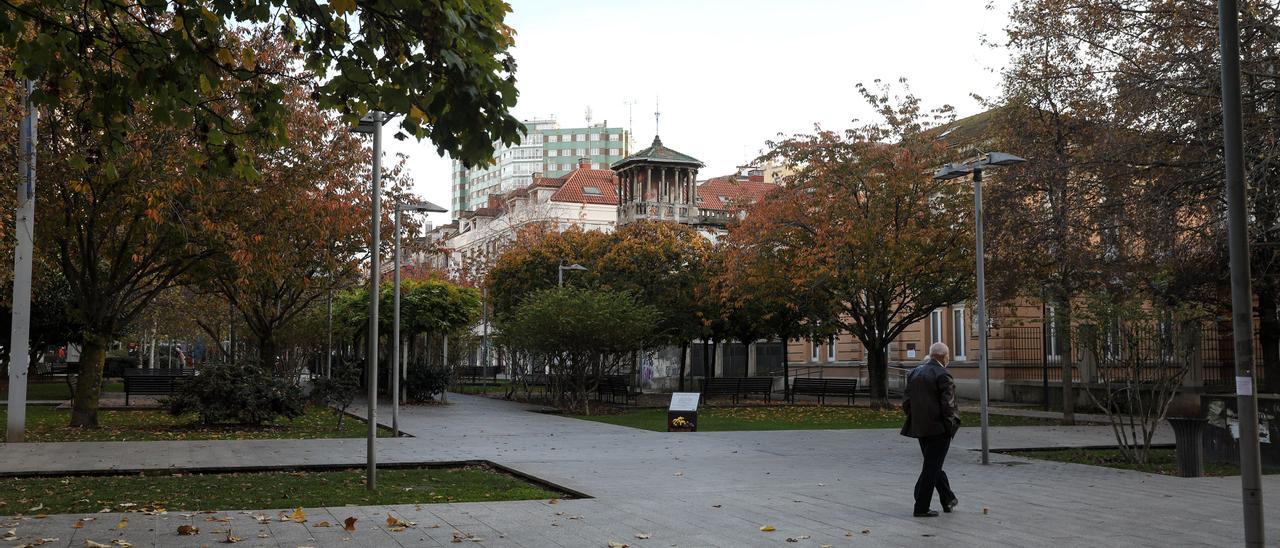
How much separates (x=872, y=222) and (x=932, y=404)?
20.8 metres

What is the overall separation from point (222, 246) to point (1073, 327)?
15.4 metres

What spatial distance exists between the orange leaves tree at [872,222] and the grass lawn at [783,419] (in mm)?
3070

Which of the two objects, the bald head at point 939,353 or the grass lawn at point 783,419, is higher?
the bald head at point 939,353

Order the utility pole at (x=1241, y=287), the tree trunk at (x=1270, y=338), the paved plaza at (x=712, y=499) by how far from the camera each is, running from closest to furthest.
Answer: the utility pole at (x=1241, y=287)
the paved plaza at (x=712, y=499)
the tree trunk at (x=1270, y=338)

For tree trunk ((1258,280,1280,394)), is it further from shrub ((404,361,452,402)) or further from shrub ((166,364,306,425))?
shrub ((404,361,452,402))

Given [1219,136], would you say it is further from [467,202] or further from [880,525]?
[467,202]

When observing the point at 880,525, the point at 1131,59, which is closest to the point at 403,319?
the point at 1131,59

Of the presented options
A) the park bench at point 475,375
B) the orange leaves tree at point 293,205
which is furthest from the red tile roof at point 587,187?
the orange leaves tree at point 293,205

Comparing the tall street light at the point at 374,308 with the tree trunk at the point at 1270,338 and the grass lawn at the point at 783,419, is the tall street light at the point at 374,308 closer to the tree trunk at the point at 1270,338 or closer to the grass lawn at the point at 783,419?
the grass lawn at the point at 783,419

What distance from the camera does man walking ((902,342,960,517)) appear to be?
10984 mm

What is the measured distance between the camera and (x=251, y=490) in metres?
12.9

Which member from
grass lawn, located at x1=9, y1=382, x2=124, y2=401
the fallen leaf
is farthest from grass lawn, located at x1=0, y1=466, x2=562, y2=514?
grass lawn, located at x1=9, y1=382, x2=124, y2=401

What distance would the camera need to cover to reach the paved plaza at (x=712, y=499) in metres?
9.58

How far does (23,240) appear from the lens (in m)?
19.0
